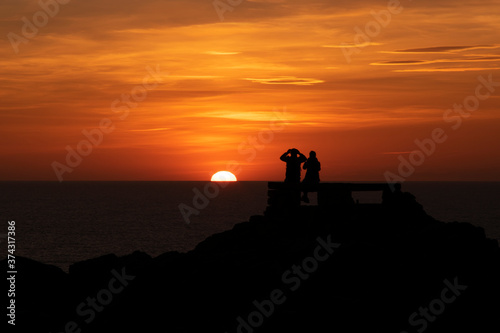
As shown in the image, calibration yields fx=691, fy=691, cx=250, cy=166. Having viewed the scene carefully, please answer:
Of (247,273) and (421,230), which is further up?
(421,230)

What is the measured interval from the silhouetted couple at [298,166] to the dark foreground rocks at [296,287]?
344 centimetres

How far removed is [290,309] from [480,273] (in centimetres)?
673

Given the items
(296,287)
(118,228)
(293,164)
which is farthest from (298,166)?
(118,228)

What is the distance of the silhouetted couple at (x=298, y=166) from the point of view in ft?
95.0

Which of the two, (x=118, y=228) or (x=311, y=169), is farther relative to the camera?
(x=118, y=228)

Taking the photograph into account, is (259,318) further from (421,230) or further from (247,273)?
(421,230)

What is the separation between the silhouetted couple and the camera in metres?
29.0

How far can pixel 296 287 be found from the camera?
21.7 m

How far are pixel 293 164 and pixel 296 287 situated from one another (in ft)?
28.1

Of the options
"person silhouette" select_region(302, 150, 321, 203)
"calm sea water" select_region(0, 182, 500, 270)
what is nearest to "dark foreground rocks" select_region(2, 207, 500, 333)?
"person silhouette" select_region(302, 150, 321, 203)

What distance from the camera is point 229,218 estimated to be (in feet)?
429

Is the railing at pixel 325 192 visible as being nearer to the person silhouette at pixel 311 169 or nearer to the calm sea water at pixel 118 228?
the person silhouette at pixel 311 169

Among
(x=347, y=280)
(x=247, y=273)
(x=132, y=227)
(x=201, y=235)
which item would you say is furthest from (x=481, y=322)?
(x=132, y=227)

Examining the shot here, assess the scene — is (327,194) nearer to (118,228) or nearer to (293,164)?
(293,164)
